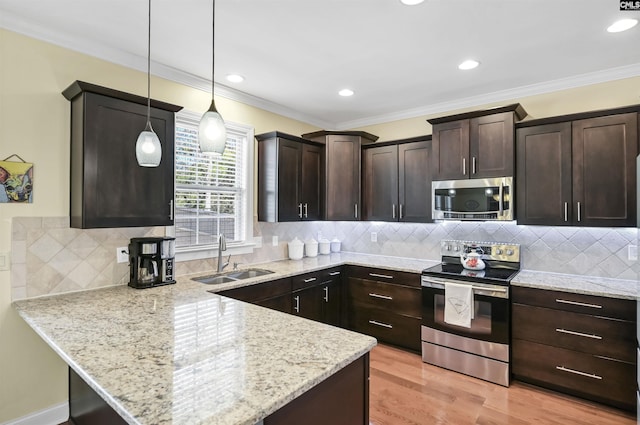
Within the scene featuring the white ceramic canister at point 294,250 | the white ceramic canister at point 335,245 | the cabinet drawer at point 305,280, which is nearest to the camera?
the cabinet drawer at point 305,280

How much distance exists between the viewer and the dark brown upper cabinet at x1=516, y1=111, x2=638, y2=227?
9.18 feet

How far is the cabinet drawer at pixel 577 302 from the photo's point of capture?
8.43 ft

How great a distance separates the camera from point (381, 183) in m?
4.22

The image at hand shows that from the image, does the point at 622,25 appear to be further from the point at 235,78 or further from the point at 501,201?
the point at 235,78

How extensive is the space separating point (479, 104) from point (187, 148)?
309 cm

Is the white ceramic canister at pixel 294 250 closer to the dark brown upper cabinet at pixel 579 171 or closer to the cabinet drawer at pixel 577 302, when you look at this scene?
the cabinet drawer at pixel 577 302

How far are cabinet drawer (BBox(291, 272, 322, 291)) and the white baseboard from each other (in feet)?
6.30

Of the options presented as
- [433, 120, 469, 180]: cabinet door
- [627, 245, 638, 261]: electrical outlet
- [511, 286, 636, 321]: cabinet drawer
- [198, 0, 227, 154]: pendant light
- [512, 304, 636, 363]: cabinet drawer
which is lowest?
[512, 304, 636, 363]: cabinet drawer

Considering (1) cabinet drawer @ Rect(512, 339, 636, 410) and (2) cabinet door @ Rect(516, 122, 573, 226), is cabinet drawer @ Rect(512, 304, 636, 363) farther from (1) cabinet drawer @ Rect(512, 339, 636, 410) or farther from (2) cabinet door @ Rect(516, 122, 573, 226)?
(2) cabinet door @ Rect(516, 122, 573, 226)

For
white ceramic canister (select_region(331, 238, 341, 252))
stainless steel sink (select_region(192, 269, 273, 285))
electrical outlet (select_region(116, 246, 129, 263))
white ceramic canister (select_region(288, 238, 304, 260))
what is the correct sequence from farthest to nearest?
white ceramic canister (select_region(331, 238, 341, 252)) < white ceramic canister (select_region(288, 238, 304, 260)) < stainless steel sink (select_region(192, 269, 273, 285)) < electrical outlet (select_region(116, 246, 129, 263))

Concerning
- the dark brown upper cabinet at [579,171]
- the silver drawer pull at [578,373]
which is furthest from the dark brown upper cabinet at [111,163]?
the silver drawer pull at [578,373]

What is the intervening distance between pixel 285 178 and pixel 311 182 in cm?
44

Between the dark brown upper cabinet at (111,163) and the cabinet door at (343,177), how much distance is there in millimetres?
2072

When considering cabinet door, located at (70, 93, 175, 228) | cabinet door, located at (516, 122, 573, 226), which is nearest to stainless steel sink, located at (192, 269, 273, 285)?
cabinet door, located at (70, 93, 175, 228)
